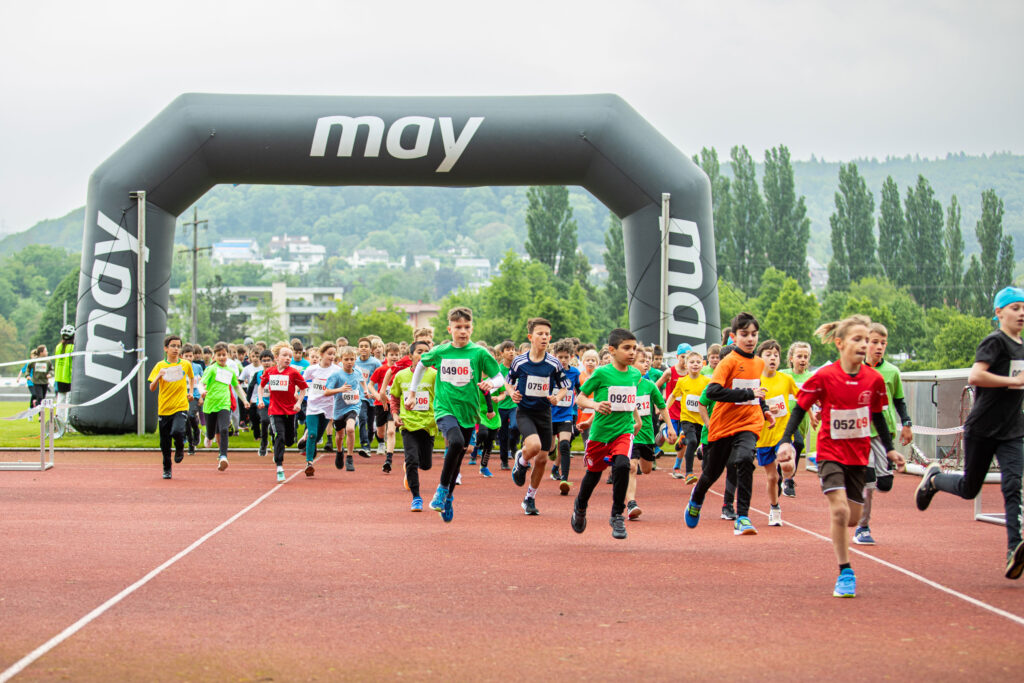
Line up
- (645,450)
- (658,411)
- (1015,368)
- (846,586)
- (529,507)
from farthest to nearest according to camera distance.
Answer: (645,450) → (658,411) → (529,507) → (1015,368) → (846,586)

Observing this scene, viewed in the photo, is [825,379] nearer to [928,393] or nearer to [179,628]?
[179,628]

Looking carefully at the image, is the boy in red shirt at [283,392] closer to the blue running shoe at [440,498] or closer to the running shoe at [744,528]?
the blue running shoe at [440,498]

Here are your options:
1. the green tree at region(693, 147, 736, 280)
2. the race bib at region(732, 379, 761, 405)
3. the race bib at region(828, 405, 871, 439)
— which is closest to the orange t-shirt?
the race bib at region(732, 379, 761, 405)

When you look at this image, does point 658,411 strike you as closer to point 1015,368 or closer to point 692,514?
point 692,514

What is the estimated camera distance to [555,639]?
19.4ft

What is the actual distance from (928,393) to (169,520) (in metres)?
12.1

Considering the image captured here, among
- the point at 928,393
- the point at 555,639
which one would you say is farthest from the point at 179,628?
the point at 928,393

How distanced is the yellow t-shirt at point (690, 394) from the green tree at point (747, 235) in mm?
77151

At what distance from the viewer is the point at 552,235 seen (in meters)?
89.0

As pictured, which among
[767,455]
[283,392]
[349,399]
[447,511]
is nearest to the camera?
[447,511]

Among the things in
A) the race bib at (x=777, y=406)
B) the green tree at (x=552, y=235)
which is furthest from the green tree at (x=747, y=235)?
the race bib at (x=777, y=406)

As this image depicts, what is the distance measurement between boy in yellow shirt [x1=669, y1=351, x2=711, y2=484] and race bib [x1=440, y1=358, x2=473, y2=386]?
4.90 metres

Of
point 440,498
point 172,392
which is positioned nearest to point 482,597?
point 440,498

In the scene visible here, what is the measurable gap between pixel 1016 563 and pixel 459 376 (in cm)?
524
